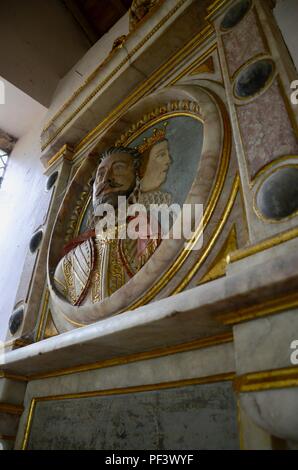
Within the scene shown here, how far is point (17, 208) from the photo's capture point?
152 inches

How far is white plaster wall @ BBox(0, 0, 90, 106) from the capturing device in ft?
14.1

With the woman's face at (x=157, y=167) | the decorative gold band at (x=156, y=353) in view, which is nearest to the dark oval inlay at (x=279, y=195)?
the decorative gold band at (x=156, y=353)

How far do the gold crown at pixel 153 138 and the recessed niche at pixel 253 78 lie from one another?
0.66m

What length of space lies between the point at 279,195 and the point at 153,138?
4.27 ft

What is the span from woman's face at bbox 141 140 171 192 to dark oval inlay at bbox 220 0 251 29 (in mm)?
706

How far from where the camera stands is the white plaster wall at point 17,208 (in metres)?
2.96

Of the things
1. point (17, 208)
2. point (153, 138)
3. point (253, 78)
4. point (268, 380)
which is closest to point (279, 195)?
point (268, 380)

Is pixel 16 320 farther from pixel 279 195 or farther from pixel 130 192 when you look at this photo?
Answer: pixel 279 195

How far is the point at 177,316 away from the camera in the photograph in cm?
115

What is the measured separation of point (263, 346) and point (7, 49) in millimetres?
4685

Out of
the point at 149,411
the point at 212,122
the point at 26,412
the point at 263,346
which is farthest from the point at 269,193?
the point at 26,412

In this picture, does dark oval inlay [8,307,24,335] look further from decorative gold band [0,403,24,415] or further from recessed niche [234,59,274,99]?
recessed niche [234,59,274,99]

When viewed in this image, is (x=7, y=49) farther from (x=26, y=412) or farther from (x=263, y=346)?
(x=263, y=346)

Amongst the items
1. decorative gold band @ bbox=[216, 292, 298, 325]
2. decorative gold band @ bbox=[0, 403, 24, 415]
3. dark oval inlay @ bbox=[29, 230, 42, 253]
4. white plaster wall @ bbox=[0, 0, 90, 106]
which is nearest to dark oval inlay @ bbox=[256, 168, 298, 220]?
decorative gold band @ bbox=[216, 292, 298, 325]
